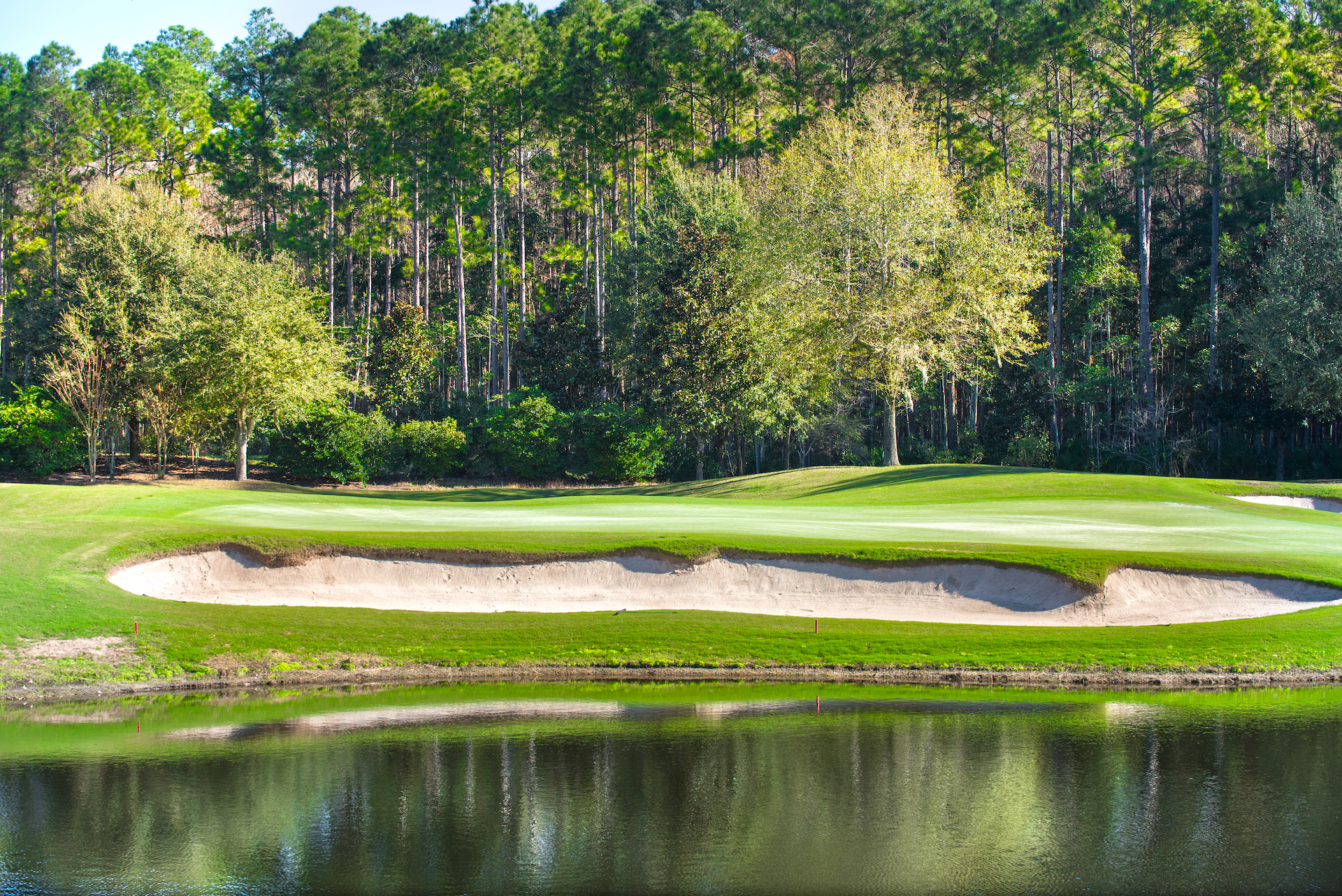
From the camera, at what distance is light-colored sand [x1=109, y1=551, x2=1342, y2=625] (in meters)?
17.2

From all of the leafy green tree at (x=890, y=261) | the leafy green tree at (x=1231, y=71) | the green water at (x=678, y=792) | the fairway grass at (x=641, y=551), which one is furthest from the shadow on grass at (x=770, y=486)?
the leafy green tree at (x=1231, y=71)

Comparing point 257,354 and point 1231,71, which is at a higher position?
point 1231,71

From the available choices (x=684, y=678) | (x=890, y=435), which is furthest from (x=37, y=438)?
(x=684, y=678)

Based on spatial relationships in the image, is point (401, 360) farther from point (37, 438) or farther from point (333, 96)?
point (333, 96)

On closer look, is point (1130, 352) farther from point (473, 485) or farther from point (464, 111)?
point (464, 111)

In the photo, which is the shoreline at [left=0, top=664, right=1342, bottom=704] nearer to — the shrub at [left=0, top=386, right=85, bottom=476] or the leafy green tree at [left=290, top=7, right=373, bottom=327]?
the shrub at [left=0, top=386, right=85, bottom=476]

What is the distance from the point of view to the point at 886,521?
23.1 m

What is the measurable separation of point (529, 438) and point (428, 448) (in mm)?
4743

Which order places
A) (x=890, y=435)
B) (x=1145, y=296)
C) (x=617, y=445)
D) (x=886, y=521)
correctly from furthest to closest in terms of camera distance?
(x=1145, y=296) → (x=617, y=445) → (x=890, y=435) → (x=886, y=521)

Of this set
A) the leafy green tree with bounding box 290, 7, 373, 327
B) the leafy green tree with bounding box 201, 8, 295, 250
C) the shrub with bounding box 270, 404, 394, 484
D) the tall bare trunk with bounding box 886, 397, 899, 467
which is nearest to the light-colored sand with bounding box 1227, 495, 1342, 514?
the tall bare trunk with bounding box 886, 397, 899, 467

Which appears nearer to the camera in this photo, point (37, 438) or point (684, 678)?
point (684, 678)

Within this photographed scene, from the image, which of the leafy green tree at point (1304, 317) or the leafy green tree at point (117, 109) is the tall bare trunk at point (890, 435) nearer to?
the leafy green tree at point (1304, 317)

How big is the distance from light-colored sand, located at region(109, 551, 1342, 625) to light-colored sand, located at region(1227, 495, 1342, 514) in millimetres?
11428

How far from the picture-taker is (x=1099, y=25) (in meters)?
51.1
